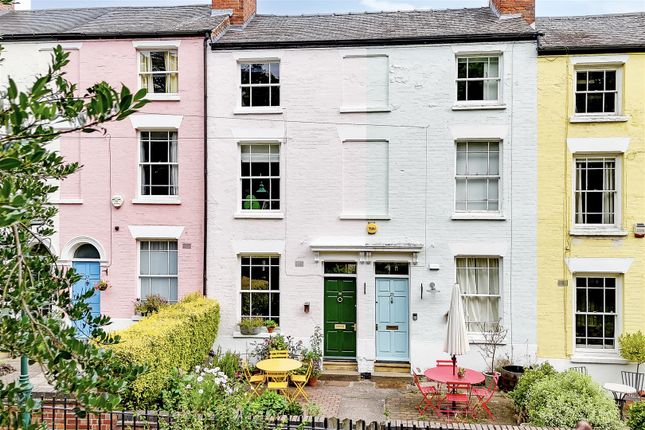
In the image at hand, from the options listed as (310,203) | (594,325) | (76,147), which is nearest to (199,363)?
(310,203)

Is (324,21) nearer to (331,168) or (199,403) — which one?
(331,168)

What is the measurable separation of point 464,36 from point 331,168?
5.49 meters

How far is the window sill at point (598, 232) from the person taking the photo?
14.0 m

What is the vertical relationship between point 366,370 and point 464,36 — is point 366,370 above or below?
below

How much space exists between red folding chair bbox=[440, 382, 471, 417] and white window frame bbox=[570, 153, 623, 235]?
5.94 metres

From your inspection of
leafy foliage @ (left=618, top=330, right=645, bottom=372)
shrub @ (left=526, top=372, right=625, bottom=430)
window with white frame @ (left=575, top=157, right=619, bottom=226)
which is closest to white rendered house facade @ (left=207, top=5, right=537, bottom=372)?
window with white frame @ (left=575, top=157, right=619, bottom=226)

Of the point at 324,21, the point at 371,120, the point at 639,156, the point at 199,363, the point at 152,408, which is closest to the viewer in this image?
the point at 152,408

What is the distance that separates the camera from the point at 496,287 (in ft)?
48.4

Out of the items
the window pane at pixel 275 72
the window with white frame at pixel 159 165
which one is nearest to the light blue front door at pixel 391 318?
the window pane at pixel 275 72

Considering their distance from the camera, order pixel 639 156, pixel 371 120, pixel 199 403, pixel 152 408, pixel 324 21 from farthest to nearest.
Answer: pixel 324 21, pixel 371 120, pixel 639 156, pixel 152 408, pixel 199 403

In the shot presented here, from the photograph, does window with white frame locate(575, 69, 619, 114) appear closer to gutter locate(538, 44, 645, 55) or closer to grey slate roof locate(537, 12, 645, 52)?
gutter locate(538, 44, 645, 55)

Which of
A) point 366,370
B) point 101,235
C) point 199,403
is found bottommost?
point 366,370

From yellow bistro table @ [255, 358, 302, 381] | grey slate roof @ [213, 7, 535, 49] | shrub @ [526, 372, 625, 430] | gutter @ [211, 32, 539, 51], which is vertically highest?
grey slate roof @ [213, 7, 535, 49]

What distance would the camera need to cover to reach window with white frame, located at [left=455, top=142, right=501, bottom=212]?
1488cm
